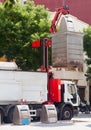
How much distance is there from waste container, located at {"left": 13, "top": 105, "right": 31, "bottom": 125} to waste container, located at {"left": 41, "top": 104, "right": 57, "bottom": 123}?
106 cm

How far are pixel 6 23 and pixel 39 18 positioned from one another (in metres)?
2.66

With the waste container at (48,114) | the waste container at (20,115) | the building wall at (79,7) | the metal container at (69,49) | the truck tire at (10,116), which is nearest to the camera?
the waste container at (20,115)

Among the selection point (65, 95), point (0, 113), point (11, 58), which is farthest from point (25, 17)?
point (0, 113)

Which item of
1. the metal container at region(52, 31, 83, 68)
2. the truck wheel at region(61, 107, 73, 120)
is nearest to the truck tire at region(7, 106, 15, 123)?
the truck wheel at region(61, 107, 73, 120)

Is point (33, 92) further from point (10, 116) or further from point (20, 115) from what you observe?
point (20, 115)

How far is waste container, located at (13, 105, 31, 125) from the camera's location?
17750mm

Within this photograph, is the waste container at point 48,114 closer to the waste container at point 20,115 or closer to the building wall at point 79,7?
the waste container at point 20,115

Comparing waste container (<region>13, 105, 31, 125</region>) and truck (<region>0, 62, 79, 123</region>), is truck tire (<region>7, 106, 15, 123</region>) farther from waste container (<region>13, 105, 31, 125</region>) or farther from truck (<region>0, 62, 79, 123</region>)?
waste container (<region>13, 105, 31, 125</region>)

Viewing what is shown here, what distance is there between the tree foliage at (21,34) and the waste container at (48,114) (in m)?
7.60

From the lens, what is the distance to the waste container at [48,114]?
1866 cm

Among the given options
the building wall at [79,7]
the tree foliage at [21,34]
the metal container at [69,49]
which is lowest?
the metal container at [69,49]

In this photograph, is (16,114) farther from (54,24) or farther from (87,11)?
(87,11)

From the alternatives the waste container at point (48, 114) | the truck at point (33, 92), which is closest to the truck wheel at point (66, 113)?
the truck at point (33, 92)

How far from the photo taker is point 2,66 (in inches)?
779
